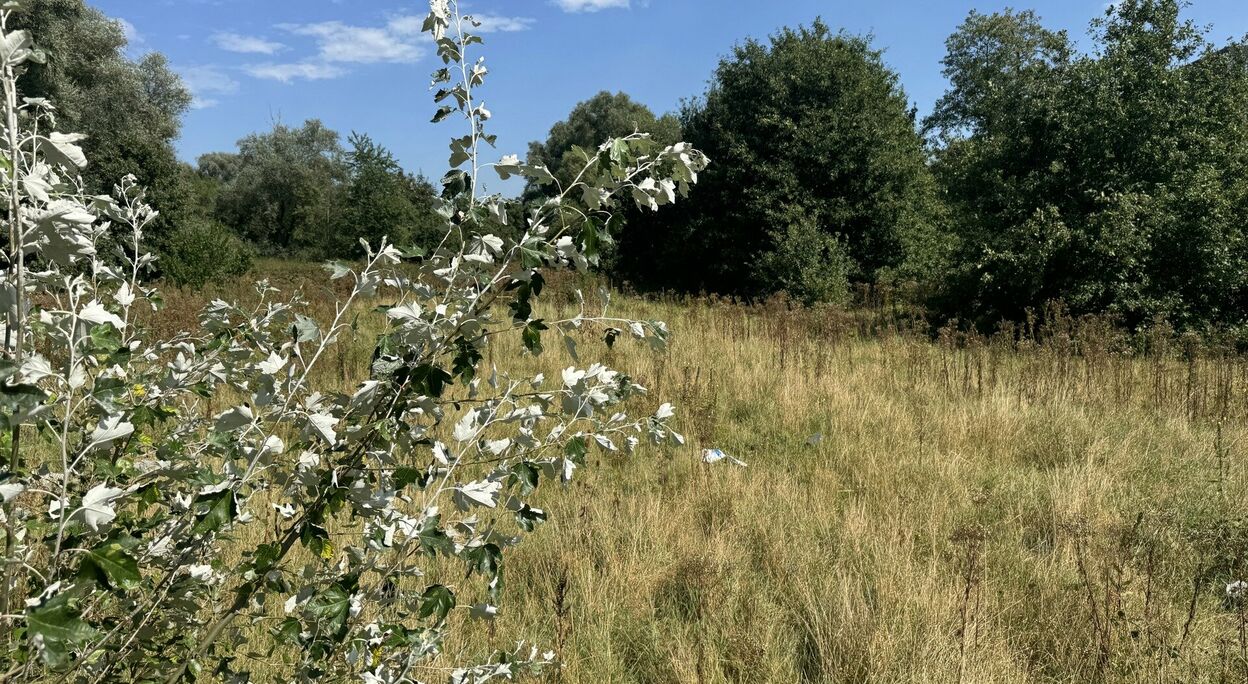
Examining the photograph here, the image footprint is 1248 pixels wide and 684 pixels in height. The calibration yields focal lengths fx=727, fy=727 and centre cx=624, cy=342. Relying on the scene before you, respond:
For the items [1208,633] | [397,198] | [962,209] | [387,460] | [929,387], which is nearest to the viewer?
[387,460]

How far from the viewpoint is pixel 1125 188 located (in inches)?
401

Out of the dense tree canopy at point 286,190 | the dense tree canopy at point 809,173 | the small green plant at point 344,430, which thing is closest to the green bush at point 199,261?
the dense tree canopy at point 809,173

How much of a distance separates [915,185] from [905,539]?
580 inches

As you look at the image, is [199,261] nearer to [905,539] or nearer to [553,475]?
[905,539]

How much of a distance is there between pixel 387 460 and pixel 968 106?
37759 millimetres

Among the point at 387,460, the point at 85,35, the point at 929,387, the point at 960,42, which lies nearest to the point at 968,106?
the point at 960,42

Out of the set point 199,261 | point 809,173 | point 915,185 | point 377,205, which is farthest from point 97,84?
point 915,185

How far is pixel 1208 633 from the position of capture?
8.81 ft

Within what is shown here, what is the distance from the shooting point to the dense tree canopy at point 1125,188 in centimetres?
988

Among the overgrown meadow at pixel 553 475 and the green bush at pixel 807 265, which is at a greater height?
the green bush at pixel 807 265

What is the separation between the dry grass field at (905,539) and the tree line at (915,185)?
150 centimetres

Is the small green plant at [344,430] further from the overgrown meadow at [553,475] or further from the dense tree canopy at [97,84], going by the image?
the dense tree canopy at [97,84]

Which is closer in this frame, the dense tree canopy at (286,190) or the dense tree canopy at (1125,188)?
the dense tree canopy at (1125,188)

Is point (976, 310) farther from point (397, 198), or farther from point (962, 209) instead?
point (397, 198)
